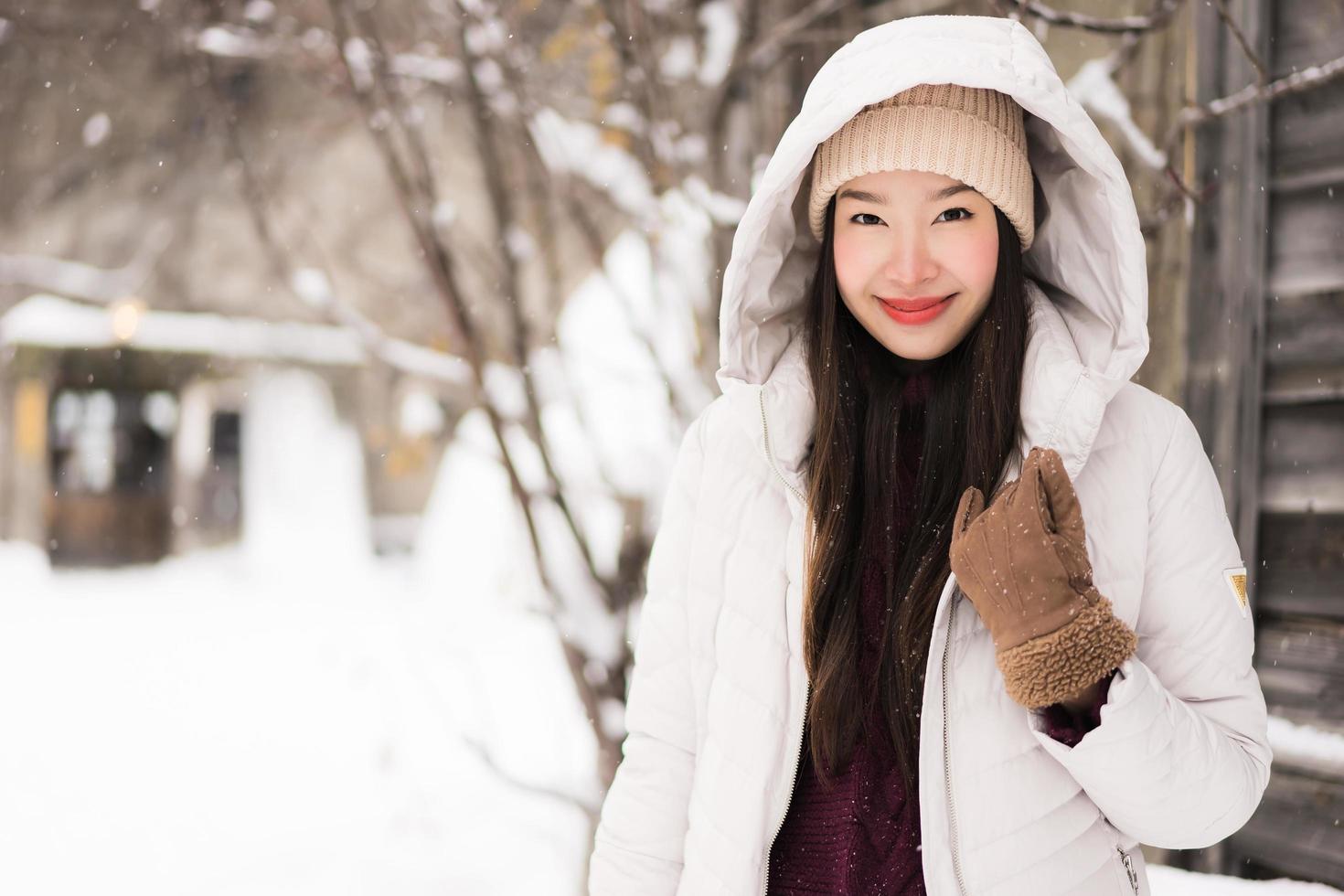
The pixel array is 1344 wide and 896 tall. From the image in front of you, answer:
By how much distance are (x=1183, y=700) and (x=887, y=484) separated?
0.48 m

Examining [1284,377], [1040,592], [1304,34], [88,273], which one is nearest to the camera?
[1040,592]

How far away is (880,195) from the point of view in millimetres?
1495

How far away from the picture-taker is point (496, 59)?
2773mm

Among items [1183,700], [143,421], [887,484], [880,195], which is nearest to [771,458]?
[887,484]

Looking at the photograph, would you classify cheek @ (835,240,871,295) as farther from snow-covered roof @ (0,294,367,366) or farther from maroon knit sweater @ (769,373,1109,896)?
snow-covered roof @ (0,294,367,366)

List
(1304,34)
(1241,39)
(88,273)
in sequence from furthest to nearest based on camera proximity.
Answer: (88,273) < (1304,34) < (1241,39)

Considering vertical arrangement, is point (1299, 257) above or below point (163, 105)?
below

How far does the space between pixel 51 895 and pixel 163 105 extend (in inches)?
356

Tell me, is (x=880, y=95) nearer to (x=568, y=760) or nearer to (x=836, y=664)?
(x=836, y=664)

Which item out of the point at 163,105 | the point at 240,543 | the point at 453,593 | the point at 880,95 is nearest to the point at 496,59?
the point at 880,95

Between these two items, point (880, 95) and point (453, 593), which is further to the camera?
point (453, 593)

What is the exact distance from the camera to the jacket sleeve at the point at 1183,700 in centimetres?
122

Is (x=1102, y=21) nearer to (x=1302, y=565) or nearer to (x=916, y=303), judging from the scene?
(x=916, y=303)

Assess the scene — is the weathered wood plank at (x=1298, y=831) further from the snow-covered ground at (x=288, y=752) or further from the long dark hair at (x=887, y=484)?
the long dark hair at (x=887, y=484)
